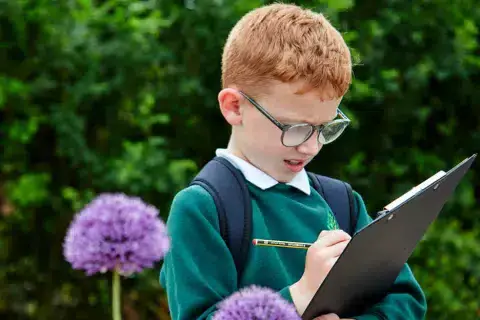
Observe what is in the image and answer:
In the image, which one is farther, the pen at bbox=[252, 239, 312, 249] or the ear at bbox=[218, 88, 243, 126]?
the ear at bbox=[218, 88, 243, 126]

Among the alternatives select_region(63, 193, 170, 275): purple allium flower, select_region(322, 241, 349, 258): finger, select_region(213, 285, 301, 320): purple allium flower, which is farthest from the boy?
select_region(213, 285, 301, 320): purple allium flower

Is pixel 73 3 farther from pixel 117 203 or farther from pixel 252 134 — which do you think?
pixel 117 203

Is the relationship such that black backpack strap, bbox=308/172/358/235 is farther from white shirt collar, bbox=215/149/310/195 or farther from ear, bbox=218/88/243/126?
ear, bbox=218/88/243/126

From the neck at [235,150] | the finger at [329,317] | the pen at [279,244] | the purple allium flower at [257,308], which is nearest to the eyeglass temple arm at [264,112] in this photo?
the neck at [235,150]

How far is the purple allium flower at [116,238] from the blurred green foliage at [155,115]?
2.29 metres

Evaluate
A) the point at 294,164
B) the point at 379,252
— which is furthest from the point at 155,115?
the point at 379,252

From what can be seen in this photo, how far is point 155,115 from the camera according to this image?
391cm

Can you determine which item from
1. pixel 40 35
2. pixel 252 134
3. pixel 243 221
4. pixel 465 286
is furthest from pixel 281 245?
pixel 465 286

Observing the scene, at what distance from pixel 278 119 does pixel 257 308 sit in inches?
31.0

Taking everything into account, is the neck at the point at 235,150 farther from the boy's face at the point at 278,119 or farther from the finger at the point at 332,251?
the finger at the point at 332,251

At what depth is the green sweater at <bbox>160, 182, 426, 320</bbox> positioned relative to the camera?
1.91m

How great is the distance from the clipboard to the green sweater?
55mm

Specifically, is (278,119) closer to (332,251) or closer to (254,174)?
(254,174)

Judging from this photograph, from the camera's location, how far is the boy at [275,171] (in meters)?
1.91
